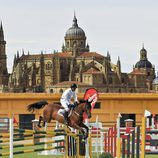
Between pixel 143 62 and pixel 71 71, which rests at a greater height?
pixel 143 62

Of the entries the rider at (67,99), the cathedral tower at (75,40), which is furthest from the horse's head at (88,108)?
the cathedral tower at (75,40)

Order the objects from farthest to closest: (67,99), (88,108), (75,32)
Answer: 1. (75,32)
2. (67,99)
3. (88,108)

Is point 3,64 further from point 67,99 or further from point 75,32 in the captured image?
point 67,99

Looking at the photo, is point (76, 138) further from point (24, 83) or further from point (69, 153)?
point (24, 83)

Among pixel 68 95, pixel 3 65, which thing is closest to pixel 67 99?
pixel 68 95

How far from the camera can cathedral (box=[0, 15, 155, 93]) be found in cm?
14212

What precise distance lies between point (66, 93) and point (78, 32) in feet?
464

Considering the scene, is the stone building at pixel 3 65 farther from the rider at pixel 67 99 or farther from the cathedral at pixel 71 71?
the rider at pixel 67 99

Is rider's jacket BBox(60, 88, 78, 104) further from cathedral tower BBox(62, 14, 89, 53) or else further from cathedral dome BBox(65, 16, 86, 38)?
cathedral dome BBox(65, 16, 86, 38)

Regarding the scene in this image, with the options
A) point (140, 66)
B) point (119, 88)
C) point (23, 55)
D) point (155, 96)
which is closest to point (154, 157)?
point (155, 96)

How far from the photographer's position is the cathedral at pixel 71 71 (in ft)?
466

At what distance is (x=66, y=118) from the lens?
1448cm

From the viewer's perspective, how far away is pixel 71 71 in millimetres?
145875

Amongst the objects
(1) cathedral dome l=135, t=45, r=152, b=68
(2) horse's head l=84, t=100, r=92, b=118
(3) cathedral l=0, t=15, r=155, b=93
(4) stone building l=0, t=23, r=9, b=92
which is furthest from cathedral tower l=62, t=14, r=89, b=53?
(2) horse's head l=84, t=100, r=92, b=118
